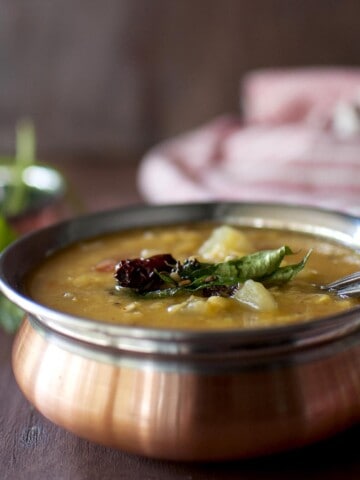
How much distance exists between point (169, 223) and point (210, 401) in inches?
25.0

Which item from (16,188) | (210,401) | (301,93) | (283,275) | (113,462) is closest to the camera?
(210,401)

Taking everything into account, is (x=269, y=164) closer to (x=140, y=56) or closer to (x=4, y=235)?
(x=4, y=235)

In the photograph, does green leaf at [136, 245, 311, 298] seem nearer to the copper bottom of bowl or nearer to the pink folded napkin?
the copper bottom of bowl

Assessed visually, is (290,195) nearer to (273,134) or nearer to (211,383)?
(273,134)

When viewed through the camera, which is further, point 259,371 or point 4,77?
point 4,77

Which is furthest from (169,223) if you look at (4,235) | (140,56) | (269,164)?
(140,56)

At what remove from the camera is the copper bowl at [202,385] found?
3.05ft

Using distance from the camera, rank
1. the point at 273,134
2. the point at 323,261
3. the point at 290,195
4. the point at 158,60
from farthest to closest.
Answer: the point at 158,60, the point at 273,134, the point at 290,195, the point at 323,261

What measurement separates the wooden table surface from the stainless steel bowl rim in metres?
0.18

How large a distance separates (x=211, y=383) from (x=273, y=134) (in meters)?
1.50

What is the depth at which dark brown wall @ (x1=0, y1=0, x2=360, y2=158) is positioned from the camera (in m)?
2.93

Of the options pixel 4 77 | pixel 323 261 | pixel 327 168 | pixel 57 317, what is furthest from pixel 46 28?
pixel 57 317

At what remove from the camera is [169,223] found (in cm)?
153

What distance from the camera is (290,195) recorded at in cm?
200
